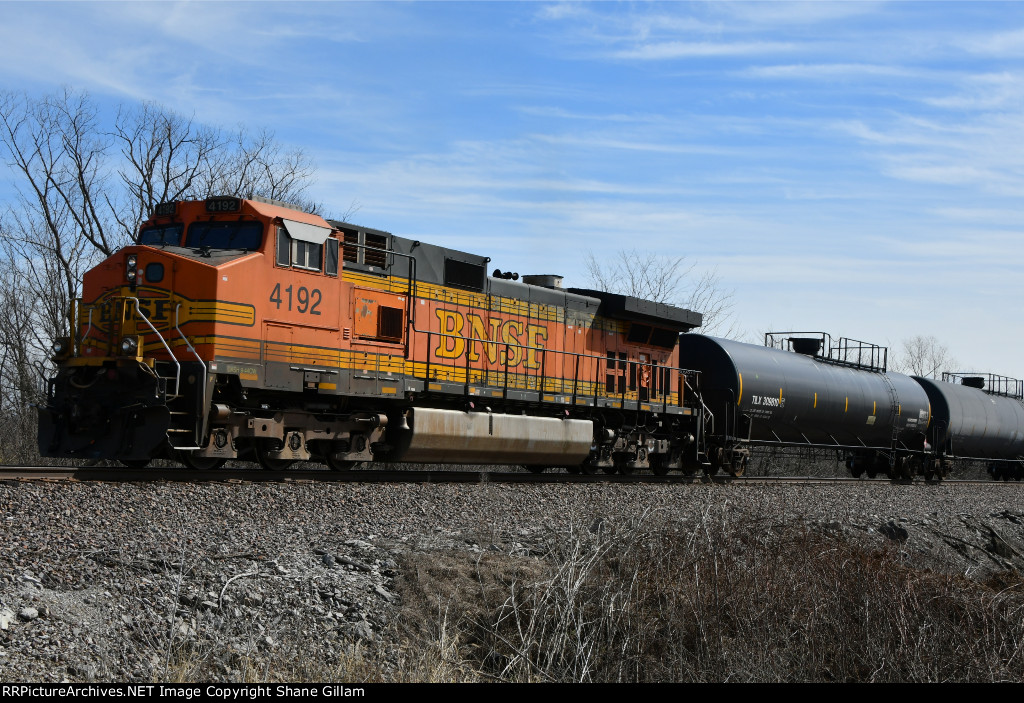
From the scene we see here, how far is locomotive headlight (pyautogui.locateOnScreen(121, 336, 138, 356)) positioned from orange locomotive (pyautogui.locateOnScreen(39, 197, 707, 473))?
0.09 ft

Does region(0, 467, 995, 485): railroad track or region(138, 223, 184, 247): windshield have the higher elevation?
region(138, 223, 184, 247): windshield

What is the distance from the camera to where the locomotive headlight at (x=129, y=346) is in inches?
456

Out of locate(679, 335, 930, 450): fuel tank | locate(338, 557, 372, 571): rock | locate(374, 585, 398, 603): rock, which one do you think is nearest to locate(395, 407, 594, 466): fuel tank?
locate(679, 335, 930, 450): fuel tank

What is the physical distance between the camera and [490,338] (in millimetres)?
16375

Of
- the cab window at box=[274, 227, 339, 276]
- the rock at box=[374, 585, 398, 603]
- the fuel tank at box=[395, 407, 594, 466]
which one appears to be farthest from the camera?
the fuel tank at box=[395, 407, 594, 466]

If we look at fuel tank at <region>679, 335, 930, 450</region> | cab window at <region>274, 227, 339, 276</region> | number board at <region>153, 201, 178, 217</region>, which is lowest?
fuel tank at <region>679, 335, 930, 450</region>

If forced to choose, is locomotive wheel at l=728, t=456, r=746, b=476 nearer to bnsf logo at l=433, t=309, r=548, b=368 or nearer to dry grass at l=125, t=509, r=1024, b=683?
bnsf logo at l=433, t=309, r=548, b=368

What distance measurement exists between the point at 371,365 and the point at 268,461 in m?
1.96

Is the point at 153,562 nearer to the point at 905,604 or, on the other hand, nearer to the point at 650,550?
the point at 650,550

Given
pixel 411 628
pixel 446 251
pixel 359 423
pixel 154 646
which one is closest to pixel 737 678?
pixel 411 628

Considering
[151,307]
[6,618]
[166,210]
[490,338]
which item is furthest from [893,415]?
[6,618]

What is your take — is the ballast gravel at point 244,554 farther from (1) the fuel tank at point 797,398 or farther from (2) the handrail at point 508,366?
(1) the fuel tank at point 797,398

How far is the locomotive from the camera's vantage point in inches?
468
